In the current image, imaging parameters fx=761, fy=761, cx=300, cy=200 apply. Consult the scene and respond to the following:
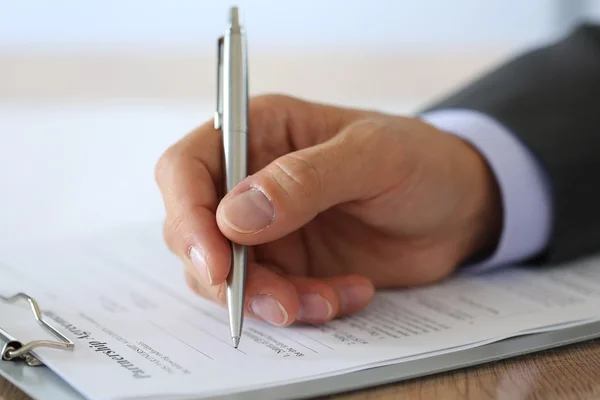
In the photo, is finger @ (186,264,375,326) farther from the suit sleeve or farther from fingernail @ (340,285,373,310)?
the suit sleeve

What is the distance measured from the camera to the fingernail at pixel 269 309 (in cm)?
49

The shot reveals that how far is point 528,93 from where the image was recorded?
28.4 inches

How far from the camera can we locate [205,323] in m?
0.51

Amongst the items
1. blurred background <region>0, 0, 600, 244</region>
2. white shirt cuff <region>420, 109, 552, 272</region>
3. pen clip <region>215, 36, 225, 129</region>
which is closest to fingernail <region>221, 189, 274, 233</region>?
pen clip <region>215, 36, 225, 129</region>

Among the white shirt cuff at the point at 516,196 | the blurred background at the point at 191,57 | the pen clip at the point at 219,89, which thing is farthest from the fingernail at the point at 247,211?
the blurred background at the point at 191,57

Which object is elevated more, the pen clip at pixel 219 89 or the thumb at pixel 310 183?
the pen clip at pixel 219 89

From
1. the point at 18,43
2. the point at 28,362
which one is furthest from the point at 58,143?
the point at 28,362

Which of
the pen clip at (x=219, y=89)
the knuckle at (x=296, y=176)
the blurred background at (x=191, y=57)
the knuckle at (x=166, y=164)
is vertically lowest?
the blurred background at (x=191, y=57)

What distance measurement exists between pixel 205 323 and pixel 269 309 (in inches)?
1.8

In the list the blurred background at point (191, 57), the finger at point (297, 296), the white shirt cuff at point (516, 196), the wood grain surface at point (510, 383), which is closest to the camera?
the wood grain surface at point (510, 383)

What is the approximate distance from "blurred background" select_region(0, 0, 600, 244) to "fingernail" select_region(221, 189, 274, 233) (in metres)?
0.70

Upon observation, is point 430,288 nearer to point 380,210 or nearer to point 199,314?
point 380,210

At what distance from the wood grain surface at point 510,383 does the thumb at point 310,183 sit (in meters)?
0.13

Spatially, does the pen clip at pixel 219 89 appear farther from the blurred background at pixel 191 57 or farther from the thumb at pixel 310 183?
the blurred background at pixel 191 57
